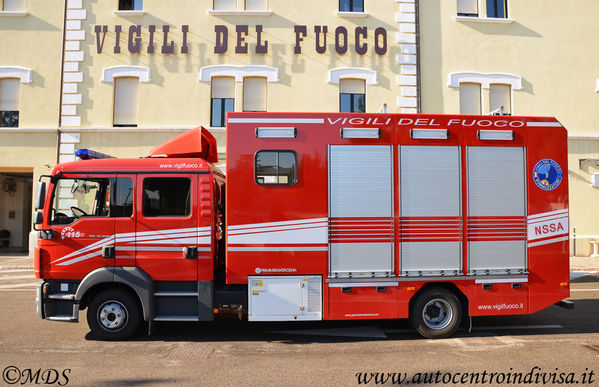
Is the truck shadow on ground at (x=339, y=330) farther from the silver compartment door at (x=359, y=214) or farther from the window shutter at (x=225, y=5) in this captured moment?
the window shutter at (x=225, y=5)

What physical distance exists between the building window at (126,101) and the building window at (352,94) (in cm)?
751

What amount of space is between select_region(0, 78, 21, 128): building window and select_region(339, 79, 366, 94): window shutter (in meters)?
12.0

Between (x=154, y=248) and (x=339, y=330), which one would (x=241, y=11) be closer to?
(x=154, y=248)

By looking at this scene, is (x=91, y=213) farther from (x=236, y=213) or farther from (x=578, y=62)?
(x=578, y=62)

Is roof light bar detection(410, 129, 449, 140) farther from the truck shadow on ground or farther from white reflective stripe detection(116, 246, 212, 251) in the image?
white reflective stripe detection(116, 246, 212, 251)

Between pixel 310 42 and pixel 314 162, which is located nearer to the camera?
pixel 314 162

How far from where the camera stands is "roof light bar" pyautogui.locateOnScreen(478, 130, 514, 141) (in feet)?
20.8

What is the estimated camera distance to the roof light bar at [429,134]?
6.24m

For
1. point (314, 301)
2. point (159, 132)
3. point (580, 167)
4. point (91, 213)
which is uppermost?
point (159, 132)

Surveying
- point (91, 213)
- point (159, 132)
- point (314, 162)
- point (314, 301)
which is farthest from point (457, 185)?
point (159, 132)

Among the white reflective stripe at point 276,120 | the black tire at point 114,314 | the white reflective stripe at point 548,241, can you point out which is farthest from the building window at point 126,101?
the white reflective stripe at point 548,241

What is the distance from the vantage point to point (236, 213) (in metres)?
5.96

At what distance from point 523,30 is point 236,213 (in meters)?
14.9

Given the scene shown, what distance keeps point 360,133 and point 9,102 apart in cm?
1508
